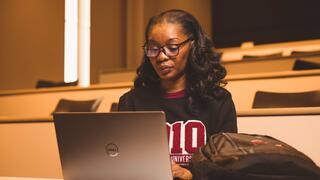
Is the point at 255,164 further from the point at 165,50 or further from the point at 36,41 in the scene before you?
the point at 36,41

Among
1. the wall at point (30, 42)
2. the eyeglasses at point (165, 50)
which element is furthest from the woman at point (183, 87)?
the wall at point (30, 42)

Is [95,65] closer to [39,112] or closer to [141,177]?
[39,112]

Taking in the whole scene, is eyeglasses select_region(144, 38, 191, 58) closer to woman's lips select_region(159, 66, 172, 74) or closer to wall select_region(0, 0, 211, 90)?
woman's lips select_region(159, 66, 172, 74)

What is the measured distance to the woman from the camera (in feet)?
4.15

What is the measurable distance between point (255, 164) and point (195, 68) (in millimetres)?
618

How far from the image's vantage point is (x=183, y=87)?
137cm

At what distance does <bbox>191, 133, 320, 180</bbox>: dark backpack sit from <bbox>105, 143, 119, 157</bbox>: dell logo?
0.18 meters

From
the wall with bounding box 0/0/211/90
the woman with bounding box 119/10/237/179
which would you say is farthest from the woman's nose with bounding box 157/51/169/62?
the wall with bounding box 0/0/211/90

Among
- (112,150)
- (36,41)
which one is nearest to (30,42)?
(36,41)

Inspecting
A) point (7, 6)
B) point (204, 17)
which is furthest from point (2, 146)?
point (204, 17)

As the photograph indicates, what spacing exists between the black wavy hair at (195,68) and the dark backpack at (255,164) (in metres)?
0.45

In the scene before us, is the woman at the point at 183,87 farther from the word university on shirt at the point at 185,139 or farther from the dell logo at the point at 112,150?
the dell logo at the point at 112,150

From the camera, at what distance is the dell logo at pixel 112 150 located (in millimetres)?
861

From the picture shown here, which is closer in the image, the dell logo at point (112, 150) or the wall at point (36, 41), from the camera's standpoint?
the dell logo at point (112, 150)
